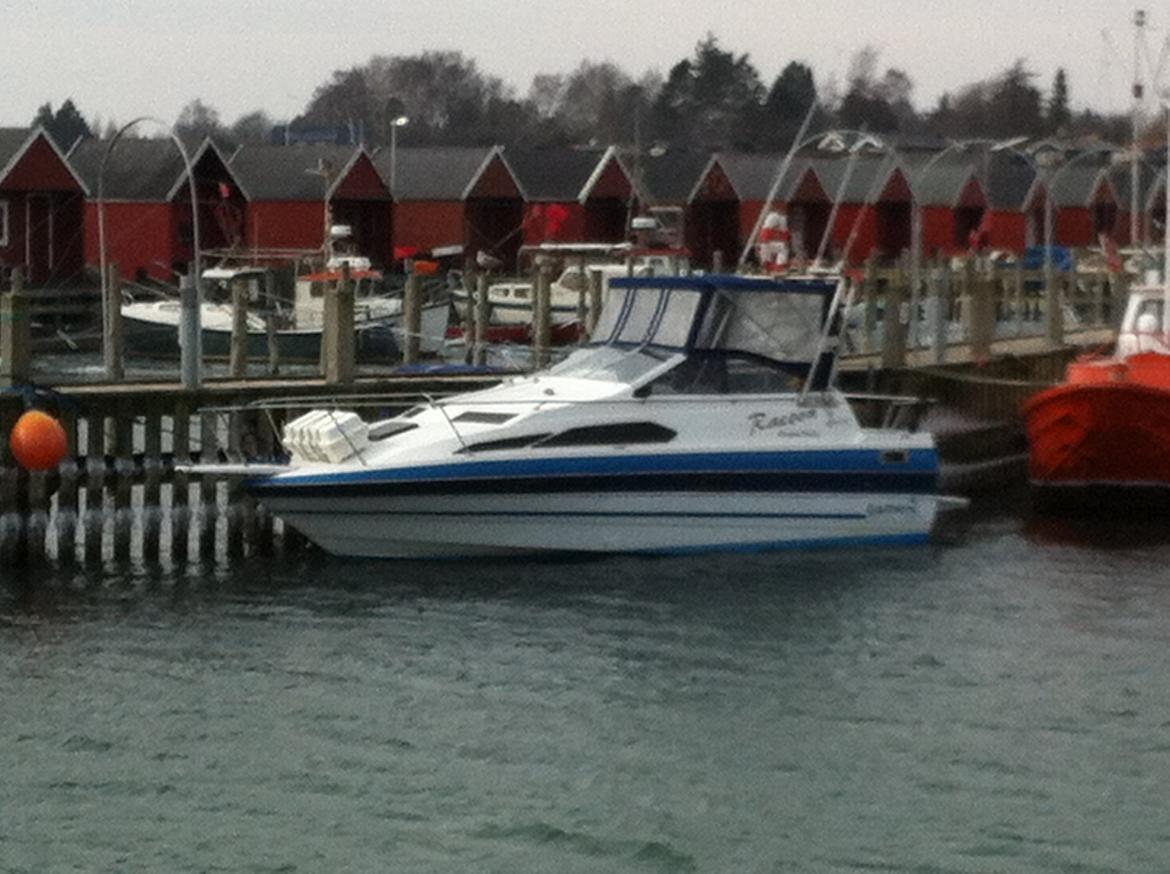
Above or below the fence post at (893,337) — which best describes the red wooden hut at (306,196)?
above

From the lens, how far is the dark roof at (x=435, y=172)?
3162 inches

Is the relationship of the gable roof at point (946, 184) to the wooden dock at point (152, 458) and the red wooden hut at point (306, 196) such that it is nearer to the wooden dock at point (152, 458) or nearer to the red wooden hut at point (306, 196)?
the red wooden hut at point (306, 196)

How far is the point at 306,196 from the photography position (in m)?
76.7

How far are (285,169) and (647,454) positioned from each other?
53.5 meters

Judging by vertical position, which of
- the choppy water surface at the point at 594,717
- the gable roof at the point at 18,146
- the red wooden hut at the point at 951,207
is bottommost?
the choppy water surface at the point at 594,717

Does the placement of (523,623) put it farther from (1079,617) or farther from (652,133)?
(652,133)

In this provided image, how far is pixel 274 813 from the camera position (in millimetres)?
17781

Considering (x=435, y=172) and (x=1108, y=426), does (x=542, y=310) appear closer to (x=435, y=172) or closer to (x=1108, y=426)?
(x=1108, y=426)

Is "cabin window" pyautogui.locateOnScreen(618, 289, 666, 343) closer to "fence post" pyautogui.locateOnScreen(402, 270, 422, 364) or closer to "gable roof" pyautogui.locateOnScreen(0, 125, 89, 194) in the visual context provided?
"fence post" pyautogui.locateOnScreen(402, 270, 422, 364)

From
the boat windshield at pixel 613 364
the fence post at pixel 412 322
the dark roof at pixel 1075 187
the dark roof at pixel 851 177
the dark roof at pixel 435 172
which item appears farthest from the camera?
the dark roof at pixel 1075 187

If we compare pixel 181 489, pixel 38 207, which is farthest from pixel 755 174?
pixel 181 489

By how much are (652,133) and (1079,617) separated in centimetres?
15246

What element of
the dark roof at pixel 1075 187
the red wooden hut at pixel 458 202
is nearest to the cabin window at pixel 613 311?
the red wooden hut at pixel 458 202

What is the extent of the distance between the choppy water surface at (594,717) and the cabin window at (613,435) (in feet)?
4.18
